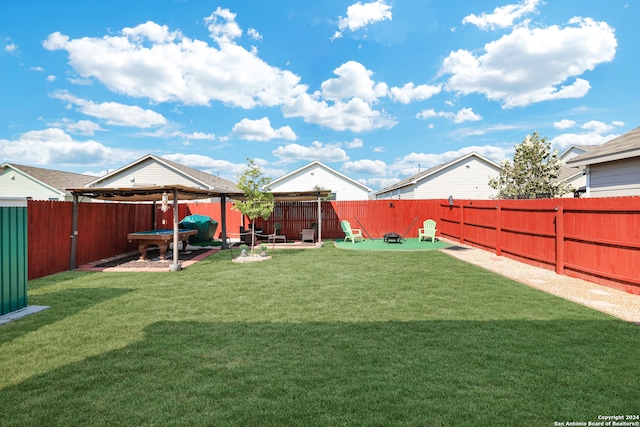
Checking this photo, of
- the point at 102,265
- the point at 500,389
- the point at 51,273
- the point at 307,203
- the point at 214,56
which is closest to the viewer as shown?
the point at 500,389

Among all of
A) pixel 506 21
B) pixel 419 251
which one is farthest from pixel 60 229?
pixel 506 21

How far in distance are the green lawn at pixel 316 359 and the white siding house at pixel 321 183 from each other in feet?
74.0

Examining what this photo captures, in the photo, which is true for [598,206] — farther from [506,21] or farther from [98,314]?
[98,314]

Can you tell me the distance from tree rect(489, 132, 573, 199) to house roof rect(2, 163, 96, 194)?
28.7 m

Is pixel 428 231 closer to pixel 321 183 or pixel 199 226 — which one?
pixel 199 226

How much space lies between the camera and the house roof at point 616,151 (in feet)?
28.7

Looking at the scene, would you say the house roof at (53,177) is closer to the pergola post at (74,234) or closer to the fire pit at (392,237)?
the pergola post at (74,234)

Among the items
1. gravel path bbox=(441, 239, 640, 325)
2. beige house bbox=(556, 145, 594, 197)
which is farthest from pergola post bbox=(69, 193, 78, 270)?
beige house bbox=(556, 145, 594, 197)

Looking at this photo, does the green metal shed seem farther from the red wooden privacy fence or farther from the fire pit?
the fire pit

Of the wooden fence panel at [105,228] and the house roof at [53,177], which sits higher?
the house roof at [53,177]

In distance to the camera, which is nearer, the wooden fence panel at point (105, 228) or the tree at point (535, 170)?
the wooden fence panel at point (105, 228)

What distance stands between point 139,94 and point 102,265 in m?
11.3

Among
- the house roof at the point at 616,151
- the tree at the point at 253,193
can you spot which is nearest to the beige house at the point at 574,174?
the house roof at the point at 616,151

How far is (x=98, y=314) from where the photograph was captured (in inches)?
221
